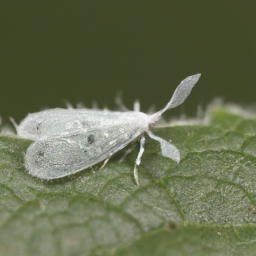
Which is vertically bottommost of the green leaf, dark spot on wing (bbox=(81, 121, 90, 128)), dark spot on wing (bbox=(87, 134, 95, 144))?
the green leaf

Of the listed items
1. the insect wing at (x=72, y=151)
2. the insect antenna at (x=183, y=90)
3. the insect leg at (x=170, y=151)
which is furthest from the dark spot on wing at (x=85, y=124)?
the insect antenna at (x=183, y=90)

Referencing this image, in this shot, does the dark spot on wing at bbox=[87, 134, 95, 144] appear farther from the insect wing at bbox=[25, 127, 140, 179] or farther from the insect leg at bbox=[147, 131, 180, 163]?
the insect leg at bbox=[147, 131, 180, 163]

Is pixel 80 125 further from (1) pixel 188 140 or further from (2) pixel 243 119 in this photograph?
(2) pixel 243 119

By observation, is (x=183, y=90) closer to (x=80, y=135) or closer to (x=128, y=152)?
(x=128, y=152)

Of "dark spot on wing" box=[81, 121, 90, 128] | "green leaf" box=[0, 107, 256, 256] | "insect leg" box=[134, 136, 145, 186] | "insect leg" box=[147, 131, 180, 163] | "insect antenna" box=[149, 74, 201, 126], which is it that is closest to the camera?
"green leaf" box=[0, 107, 256, 256]

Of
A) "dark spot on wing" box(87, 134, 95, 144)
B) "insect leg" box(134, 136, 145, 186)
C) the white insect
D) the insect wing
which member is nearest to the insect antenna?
the white insect

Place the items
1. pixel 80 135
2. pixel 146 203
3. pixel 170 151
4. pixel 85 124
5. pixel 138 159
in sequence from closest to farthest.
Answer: pixel 146 203 < pixel 170 151 < pixel 138 159 < pixel 80 135 < pixel 85 124

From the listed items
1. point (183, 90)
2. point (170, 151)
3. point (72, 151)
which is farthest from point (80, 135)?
point (183, 90)
